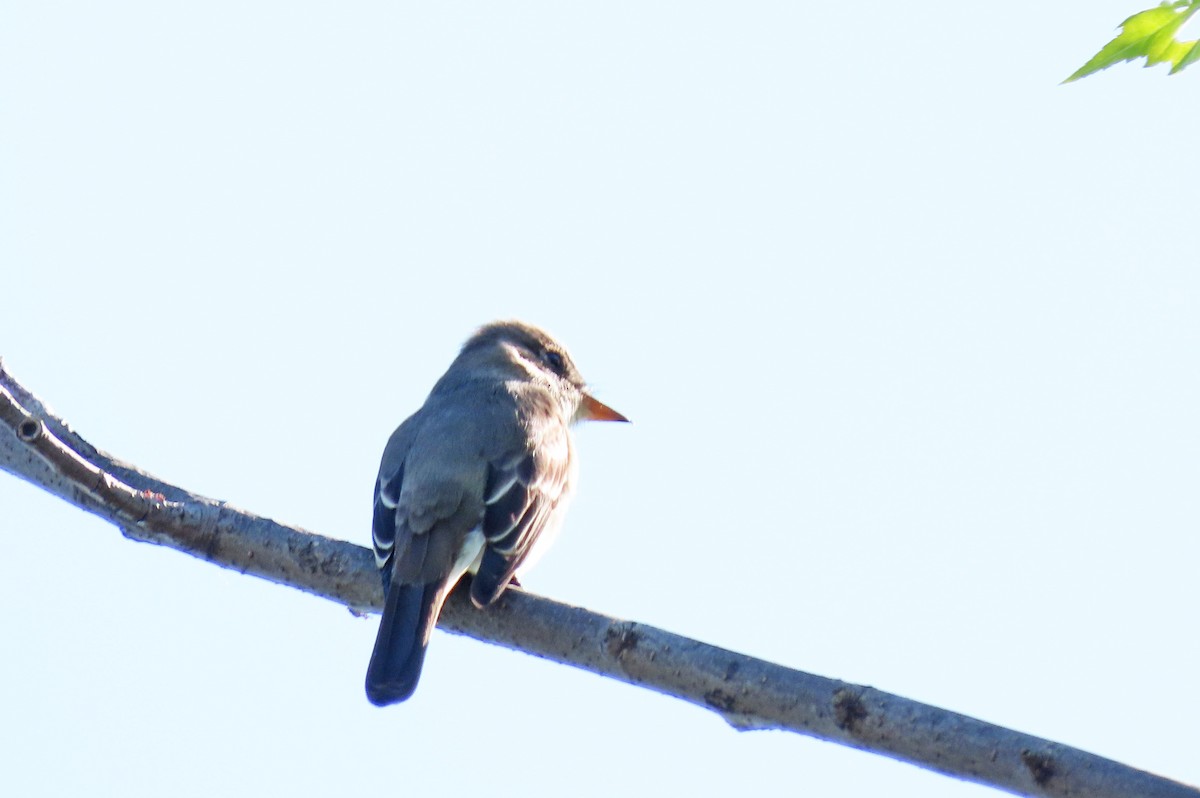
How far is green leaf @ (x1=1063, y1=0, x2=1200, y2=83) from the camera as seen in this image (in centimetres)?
318

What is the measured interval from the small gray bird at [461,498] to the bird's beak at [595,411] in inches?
16.9

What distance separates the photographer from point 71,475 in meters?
4.17

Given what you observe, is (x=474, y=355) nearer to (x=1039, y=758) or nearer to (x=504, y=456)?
(x=504, y=456)

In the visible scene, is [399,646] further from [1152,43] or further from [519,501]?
[1152,43]

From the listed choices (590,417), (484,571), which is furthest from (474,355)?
(484,571)

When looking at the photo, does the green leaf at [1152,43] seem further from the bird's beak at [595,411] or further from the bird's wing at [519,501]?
the bird's beak at [595,411]

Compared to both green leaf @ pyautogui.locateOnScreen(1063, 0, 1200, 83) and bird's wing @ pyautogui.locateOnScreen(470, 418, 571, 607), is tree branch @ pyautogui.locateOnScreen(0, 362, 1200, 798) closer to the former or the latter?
bird's wing @ pyautogui.locateOnScreen(470, 418, 571, 607)

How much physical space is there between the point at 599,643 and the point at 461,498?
63.6 inches

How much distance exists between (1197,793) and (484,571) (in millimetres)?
2604

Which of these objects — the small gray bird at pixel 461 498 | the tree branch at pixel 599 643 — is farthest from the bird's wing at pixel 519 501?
the tree branch at pixel 599 643

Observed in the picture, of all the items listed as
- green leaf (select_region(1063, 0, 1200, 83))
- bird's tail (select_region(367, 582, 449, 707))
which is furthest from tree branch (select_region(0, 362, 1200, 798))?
green leaf (select_region(1063, 0, 1200, 83))

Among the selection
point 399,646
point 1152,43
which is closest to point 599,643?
point 399,646

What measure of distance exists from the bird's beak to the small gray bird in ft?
1.40

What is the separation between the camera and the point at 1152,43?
3229 mm
